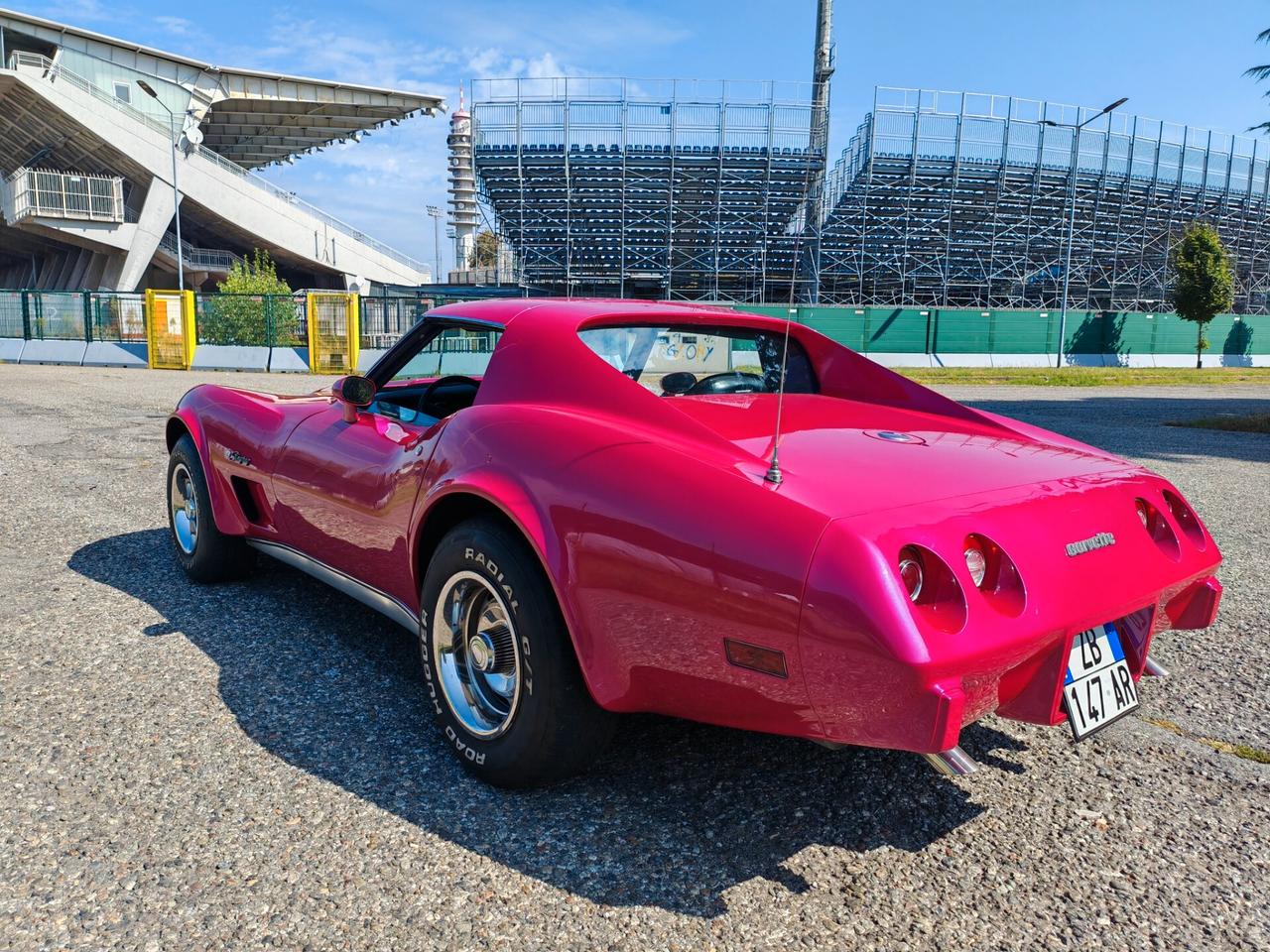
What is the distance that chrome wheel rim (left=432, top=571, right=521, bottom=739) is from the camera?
2.45 m

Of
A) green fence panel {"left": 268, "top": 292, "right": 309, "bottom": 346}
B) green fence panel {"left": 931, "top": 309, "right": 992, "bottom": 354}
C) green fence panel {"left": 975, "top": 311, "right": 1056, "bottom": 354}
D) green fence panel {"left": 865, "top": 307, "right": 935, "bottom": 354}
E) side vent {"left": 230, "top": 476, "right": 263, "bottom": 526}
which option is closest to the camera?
side vent {"left": 230, "top": 476, "right": 263, "bottom": 526}

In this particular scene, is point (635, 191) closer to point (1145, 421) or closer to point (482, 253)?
point (1145, 421)

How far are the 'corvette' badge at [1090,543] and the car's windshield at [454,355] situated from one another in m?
1.67

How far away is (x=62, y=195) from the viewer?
42719mm

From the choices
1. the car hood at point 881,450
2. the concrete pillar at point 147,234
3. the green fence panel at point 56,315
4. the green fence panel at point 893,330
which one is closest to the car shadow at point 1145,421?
the car hood at point 881,450

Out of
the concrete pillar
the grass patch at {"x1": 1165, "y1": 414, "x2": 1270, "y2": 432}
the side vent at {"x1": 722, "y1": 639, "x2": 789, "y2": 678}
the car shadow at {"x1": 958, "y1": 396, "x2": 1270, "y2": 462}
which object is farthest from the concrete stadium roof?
the side vent at {"x1": 722, "y1": 639, "x2": 789, "y2": 678}

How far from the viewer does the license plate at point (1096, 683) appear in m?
2.06

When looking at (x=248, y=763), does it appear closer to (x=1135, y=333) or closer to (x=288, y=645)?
(x=288, y=645)

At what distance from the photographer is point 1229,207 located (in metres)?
45.3

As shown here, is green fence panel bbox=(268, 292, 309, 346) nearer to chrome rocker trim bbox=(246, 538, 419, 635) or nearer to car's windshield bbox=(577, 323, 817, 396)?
chrome rocker trim bbox=(246, 538, 419, 635)

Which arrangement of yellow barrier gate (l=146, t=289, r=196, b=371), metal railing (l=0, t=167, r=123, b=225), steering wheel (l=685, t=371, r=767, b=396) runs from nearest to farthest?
steering wheel (l=685, t=371, r=767, b=396), yellow barrier gate (l=146, t=289, r=196, b=371), metal railing (l=0, t=167, r=123, b=225)

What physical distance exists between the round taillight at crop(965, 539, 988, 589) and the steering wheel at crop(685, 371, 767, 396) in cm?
118

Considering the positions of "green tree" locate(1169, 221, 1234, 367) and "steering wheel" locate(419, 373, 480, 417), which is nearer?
"steering wheel" locate(419, 373, 480, 417)

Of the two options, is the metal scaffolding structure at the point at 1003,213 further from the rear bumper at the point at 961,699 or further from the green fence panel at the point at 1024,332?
the rear bumper at the point at 961,699
